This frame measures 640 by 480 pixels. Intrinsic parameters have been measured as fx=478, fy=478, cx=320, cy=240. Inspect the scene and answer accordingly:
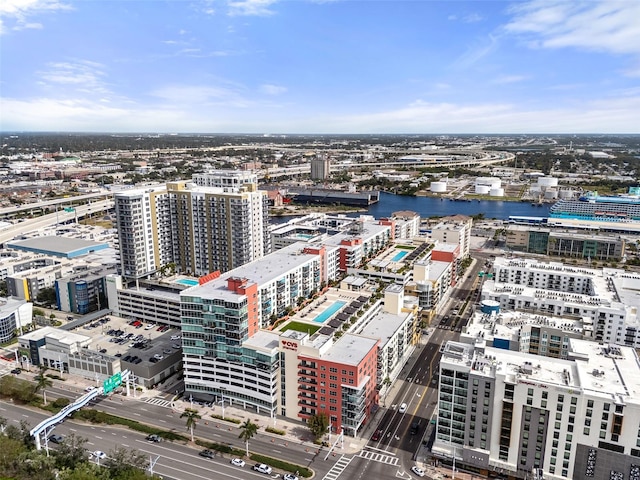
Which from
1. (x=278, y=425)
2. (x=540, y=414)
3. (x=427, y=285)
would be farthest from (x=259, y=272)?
(x=540, y=414)

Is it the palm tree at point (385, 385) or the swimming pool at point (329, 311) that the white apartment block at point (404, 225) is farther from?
the palm tree at point (385, 385)

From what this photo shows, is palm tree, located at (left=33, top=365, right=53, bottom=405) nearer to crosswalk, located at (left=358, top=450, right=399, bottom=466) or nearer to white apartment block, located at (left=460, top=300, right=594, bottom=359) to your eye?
crosswalk, located at (left=358, top=450, right=399, bottom=466)

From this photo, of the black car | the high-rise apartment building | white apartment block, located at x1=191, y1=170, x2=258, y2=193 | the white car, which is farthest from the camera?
white apartment block, located at x1=191, y1=170, x2=258, y2=193

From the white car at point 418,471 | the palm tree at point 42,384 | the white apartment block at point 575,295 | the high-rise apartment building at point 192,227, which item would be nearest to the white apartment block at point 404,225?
the white apartment block at point 575,295

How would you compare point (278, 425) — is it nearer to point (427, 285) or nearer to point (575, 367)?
point (575, 367)

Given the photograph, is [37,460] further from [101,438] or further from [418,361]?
[418,361]

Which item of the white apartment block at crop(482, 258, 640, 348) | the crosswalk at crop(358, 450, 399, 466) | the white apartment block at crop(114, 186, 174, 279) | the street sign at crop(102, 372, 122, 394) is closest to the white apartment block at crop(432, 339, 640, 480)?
the crosswalk at crop(358, 450, 399, 466)
